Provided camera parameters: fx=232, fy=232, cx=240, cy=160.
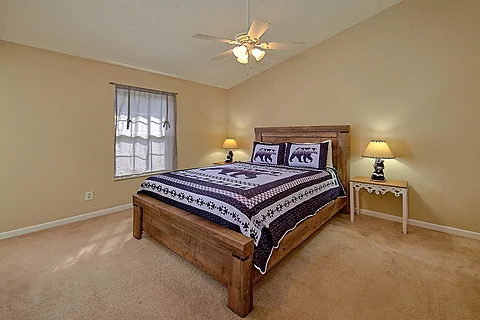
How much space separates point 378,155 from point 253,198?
2.02 meters

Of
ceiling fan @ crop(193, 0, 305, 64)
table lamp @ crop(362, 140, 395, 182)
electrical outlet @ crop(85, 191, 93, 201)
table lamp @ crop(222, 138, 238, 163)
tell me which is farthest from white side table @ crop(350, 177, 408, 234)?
electrical outlet @ crop(85, 191, 93, 201)

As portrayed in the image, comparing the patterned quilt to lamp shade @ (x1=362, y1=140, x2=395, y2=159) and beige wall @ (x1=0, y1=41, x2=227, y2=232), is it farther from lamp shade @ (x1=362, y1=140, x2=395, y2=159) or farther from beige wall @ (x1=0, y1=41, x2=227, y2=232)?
beige wall @ (x1=0, y1=41, x2=227, y2=232)

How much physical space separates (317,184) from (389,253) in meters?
0.97

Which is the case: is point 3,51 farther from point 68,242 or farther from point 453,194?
point 453,194

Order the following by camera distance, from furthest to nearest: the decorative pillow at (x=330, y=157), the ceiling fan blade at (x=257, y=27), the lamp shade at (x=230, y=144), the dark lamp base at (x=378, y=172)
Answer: the lamp shade at (x=230, y=144), the decorative pillow at (x=330, y=157), the dark lamp base at (x=378, y=172), the ceiling fan blade at (x=257, y=27)

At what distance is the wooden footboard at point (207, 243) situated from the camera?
5.05 ft

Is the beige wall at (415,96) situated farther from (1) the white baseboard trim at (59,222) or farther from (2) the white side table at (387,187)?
(1) the white baseboard trim at (59,222)

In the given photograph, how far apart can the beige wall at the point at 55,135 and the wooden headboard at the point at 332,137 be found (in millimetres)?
2461

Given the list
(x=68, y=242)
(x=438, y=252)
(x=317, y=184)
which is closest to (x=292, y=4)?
(x=317, y=184)

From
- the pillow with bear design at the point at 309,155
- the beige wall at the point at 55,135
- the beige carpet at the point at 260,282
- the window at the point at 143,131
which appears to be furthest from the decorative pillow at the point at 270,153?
the beige wall at the point at 55,135

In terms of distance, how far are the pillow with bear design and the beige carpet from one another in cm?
107

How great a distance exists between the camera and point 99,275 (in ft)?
6.45

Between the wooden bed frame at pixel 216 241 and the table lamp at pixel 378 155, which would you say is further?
the table lamp at pixel 378 155

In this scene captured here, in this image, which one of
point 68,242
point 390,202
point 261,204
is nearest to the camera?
point 261,204
